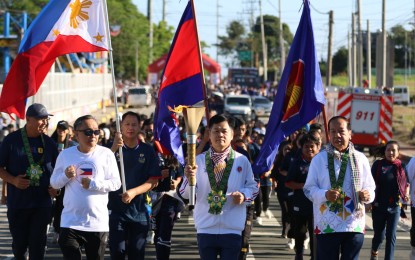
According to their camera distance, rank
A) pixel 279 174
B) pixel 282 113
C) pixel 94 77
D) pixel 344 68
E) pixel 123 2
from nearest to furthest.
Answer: pixel 282 113 < pixel 279 174 < pixel 94 77 < pixel 123 2 < pixel 344 68

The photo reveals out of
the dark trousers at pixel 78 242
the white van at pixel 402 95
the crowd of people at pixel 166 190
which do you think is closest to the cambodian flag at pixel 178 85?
the crowd of people at pixel 166 190

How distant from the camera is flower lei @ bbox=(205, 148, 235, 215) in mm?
7715

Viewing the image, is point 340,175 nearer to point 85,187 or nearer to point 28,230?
point 85,187

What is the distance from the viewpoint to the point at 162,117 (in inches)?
384

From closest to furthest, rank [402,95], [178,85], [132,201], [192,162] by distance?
1. [192,162]
2. [132,201]
3. [178,85]
4. [402,95]

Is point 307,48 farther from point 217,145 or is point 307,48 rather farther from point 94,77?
Answer: point 94,77

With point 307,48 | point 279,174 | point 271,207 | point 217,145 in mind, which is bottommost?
point 271,207

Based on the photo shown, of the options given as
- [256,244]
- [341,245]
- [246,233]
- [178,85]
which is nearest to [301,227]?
[246,233]

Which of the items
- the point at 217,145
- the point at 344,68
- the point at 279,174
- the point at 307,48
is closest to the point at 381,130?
the point at 279,174

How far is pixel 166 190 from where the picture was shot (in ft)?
34.8

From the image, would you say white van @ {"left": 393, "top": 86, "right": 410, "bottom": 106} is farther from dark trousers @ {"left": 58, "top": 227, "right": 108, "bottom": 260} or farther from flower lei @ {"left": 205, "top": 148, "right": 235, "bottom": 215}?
Result: flower lei @ {"left": 205, "top": 148, "right": 235, "bottom": 215}

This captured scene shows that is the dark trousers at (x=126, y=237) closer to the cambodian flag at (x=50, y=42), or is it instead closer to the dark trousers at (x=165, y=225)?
the cambodian flag at (x=50, y=42)

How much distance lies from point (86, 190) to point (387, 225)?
4577 mm

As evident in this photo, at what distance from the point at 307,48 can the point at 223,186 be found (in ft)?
8.34
